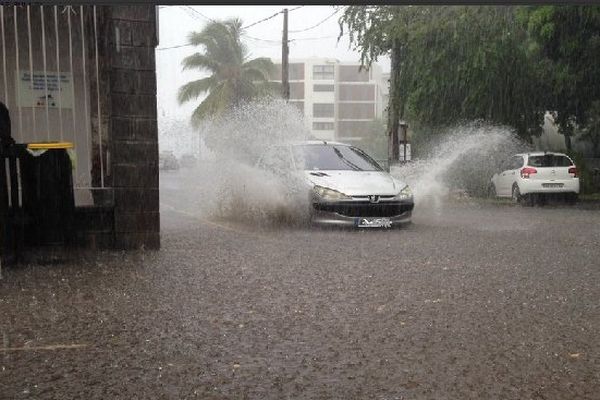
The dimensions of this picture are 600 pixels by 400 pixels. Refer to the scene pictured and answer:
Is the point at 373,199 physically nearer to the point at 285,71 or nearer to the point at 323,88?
the point at 323,88

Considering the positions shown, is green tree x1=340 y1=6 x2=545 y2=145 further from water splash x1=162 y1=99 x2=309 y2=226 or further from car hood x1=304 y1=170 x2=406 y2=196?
water splash x1=162 y1=99 x2=309 y2=226

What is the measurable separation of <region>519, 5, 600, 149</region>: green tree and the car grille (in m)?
8.43

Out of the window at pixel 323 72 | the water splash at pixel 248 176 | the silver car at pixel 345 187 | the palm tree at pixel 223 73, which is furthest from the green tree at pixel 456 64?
the palm tree at pixel 223 73

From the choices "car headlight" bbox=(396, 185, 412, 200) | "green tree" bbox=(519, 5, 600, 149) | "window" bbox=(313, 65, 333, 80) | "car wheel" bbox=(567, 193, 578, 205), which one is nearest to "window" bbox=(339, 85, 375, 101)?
"window" bbox=(313, 65, 333, 80)

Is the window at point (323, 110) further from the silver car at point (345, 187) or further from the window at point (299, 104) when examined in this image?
the window at point (299, 104)

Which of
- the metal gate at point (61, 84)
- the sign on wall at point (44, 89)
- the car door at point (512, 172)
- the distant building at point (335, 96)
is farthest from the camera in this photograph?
the car door at point (512, 172)

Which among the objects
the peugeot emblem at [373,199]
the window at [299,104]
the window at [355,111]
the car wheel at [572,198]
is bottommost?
the car wheel at [572,198]

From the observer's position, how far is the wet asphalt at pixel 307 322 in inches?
124

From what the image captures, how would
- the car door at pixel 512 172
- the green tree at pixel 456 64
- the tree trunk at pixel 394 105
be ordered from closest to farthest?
1. the tree trunk at pixel 394 105
2. the green tree at pixel 456 64
3. the car door at pixel 512 172

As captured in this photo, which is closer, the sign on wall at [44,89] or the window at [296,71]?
the sign on wall at [44,89]

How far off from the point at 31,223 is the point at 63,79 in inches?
83.9

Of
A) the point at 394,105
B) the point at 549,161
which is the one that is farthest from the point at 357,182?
the point at 549,161

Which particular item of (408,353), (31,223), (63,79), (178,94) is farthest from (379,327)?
(178,94)

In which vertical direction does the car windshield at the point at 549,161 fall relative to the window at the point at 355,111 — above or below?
below
